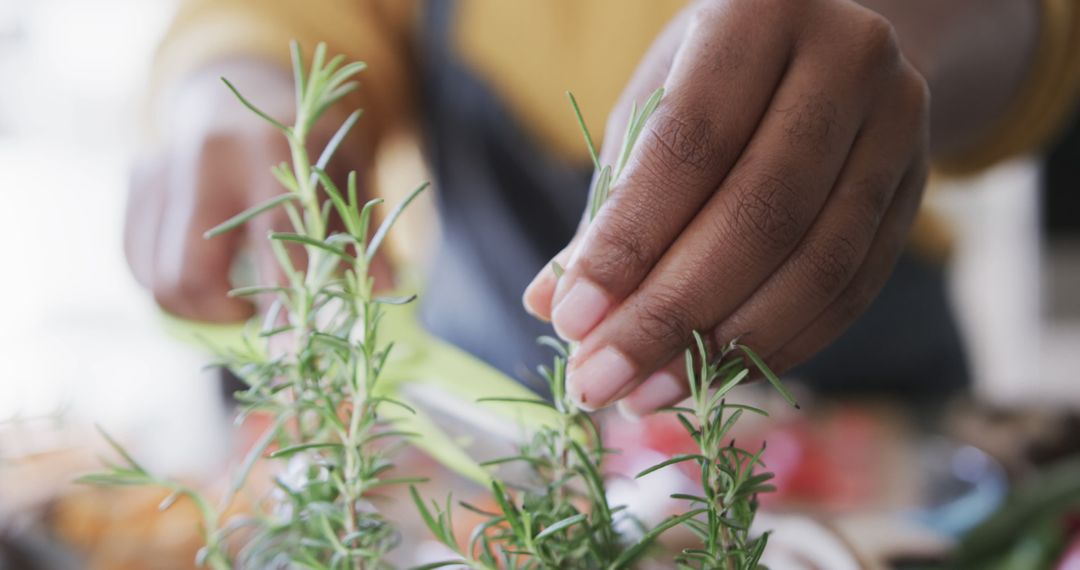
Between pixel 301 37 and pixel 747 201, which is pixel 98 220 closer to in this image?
pixel 301 37

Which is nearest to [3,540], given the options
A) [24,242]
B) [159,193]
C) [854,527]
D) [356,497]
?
[159,193]

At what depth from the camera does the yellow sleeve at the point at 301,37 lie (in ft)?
3.15

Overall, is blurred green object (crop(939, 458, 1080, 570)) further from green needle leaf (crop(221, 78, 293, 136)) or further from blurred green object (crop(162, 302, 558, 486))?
green needle leaf (crop(221, 78, 293, 136))

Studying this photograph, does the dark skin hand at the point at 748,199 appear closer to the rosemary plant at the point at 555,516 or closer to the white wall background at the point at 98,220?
the rosemary plant at the point at 555,516

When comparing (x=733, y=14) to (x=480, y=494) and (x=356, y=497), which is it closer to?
(x=356, y=497)

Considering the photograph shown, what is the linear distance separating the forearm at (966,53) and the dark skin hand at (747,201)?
0.35m

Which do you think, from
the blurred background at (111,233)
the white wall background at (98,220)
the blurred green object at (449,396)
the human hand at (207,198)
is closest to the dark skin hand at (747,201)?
the blurred green object at (449,396)

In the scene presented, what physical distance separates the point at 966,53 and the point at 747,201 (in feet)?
2.21

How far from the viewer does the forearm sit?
2.33 ft

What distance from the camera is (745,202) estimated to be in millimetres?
291

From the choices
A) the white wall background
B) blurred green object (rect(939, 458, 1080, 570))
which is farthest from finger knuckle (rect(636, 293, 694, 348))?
the white wall background

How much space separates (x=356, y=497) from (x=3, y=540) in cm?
46

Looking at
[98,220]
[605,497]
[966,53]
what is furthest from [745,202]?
[98,220]

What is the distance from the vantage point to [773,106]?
0.30m
